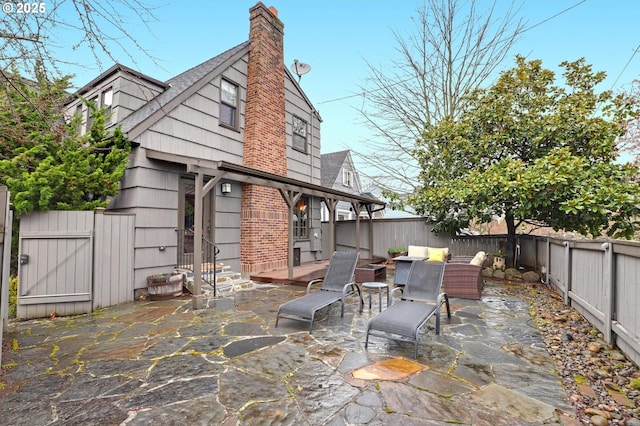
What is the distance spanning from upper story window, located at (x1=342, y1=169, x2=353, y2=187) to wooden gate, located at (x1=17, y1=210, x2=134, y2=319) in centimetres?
1670

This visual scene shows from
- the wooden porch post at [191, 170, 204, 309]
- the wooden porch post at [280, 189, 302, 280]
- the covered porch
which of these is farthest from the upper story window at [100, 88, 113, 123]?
the covered porch

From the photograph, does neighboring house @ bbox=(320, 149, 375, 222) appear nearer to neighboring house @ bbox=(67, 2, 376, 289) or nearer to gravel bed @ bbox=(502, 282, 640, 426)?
neighboring house @ bbox=(67, 2, 376, 289)

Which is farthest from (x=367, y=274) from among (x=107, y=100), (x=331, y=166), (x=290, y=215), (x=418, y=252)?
(x=331, y=166)

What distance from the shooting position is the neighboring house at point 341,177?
2039 centimetres

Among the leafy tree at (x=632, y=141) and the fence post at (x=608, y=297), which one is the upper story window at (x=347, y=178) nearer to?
the leafy tree at (x=632, y=141)

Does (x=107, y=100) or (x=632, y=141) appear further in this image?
(x=632, y=141)

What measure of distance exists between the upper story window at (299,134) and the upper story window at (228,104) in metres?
2.63

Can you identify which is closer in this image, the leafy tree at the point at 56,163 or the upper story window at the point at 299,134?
the leafy tree at the point at 56,163

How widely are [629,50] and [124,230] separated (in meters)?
13.4

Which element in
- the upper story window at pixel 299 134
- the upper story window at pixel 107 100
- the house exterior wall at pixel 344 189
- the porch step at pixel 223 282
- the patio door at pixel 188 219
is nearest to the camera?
the porch step at pixel 223 282

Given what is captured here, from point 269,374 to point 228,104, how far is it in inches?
317

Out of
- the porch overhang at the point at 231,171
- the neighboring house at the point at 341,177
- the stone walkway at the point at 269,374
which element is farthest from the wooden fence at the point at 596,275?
the neighboring house at the point at 341,177

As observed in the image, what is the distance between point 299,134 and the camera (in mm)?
11992

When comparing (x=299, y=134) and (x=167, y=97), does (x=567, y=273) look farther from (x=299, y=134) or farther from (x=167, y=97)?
(x=167, y=97)
